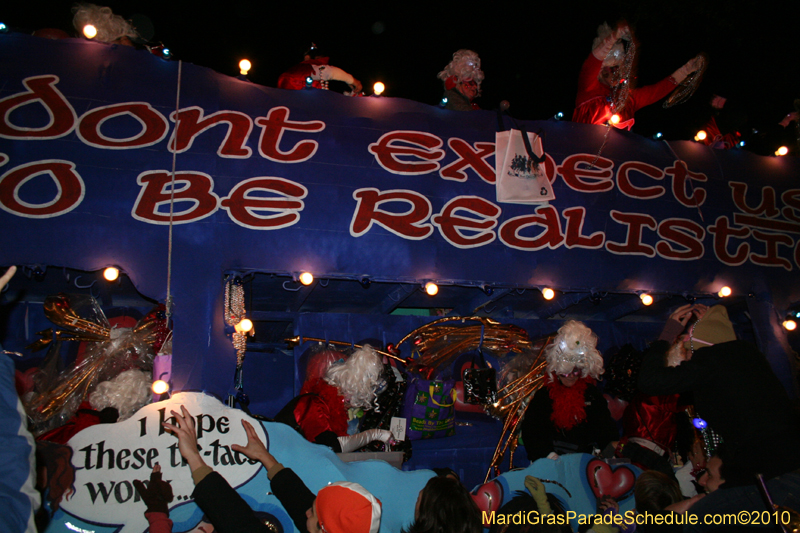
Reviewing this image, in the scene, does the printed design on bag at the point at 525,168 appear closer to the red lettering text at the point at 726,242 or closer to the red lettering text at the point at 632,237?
the red lettering text at the point at 632,237

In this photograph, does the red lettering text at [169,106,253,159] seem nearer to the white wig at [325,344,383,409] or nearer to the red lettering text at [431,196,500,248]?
the red lettering text at [431,196,500,248]

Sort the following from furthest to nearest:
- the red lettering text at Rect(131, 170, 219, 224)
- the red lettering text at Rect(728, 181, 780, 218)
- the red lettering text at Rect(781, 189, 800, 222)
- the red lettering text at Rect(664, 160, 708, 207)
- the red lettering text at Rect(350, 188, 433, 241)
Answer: the red lettering text at Rect(781, 189, 800, 222) < the red lettering text at Rect(728, 181, 780, 218) < the red lettering text at Rect(664, 160, 708, 207) < the red lettering text at Rect(350, 188, 433, 241) < the red lettering text at Rect(131, 170, 219, 224)

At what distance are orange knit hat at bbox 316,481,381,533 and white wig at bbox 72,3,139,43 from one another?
4.34 m

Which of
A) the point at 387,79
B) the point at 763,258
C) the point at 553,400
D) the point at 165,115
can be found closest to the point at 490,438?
the point at 553,400

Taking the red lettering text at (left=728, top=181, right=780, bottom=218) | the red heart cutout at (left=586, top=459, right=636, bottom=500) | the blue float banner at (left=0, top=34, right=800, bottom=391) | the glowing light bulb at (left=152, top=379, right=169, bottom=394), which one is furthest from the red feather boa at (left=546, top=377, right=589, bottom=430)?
the glowing light bulb at (left=152, top=379, right=169, bottom=394)

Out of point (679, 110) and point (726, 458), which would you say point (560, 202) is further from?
point (679, 110)

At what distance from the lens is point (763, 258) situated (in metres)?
5.87

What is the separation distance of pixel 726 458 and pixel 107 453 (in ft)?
11.9

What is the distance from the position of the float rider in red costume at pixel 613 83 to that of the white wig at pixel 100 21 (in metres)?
5.04

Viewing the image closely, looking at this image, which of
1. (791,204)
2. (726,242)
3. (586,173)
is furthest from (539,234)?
(791,204)

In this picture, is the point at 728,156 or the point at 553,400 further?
the point at 728,156

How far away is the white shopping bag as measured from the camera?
5137 mm

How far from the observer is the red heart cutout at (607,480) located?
12.7ft

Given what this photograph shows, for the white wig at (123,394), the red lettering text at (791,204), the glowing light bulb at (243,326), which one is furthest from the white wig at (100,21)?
the red lettering text at (791,204)
